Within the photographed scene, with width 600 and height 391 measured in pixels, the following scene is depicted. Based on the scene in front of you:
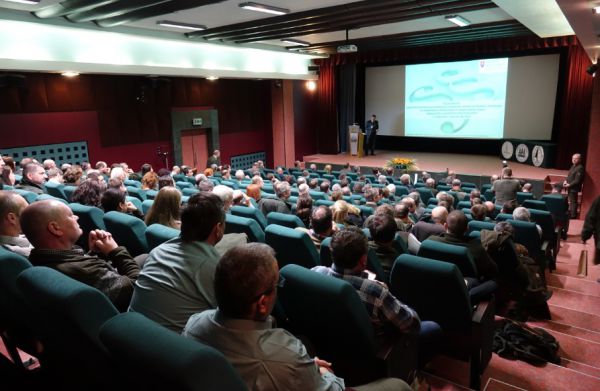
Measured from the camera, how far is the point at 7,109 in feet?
28.7

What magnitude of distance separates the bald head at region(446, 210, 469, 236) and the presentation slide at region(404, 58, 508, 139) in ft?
37.2

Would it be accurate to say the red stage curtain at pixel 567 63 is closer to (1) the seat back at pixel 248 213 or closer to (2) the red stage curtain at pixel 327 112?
(2) the red stage curtain at pixel 327 112

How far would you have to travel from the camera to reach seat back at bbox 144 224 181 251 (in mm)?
2674

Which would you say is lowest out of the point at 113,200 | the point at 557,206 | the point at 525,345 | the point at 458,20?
the point at 525,345

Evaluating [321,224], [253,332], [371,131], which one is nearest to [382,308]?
[253,332]

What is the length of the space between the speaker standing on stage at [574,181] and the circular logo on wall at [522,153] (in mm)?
3371

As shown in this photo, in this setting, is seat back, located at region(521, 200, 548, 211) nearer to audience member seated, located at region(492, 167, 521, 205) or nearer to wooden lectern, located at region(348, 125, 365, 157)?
audience member seated, located at region(492, 167, 521, 205)

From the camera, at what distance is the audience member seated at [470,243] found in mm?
3361

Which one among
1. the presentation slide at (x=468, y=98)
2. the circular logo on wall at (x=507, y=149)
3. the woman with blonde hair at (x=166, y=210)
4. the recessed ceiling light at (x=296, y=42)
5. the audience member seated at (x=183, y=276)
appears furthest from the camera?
the circular logo on wall at (x=507, y=149)

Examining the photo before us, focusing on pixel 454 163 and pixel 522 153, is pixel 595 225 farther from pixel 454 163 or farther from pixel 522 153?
pixel 522 153

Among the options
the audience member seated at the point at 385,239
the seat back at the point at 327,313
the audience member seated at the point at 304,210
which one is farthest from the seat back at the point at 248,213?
the seat back at the point at 327,313

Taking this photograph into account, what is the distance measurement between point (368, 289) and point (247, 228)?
1.58 metres

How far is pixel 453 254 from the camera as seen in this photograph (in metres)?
3.06

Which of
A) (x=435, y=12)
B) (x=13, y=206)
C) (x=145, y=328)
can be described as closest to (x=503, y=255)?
(x=145, y=328)
